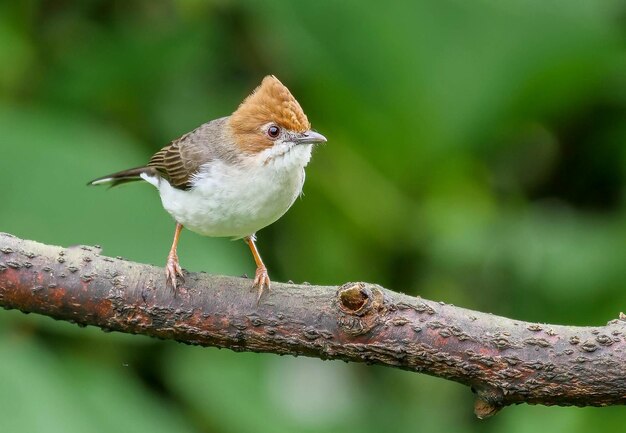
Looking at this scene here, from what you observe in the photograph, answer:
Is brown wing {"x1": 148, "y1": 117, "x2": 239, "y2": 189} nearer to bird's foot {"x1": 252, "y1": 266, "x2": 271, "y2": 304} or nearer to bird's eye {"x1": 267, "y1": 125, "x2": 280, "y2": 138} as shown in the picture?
bird's eye {"x1": 267, "y1": 125, "x2": 280, "y2": 138}

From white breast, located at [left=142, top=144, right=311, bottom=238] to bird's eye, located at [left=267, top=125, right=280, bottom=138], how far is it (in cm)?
7

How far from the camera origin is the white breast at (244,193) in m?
4.04

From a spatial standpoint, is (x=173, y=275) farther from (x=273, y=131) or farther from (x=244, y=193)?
(x=273, y=131)

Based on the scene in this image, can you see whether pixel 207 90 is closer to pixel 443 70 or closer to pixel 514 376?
pixel 443 70

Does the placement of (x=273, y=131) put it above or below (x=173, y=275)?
above

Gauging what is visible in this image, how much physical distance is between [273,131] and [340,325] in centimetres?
124

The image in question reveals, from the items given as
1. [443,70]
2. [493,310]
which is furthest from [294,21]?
[493,310]

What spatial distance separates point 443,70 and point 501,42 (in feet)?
1.19

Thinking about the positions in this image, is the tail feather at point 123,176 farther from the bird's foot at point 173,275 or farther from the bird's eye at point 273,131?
the bird's foot at point 173,275

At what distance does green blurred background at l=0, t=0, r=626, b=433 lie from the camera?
505 centimetres

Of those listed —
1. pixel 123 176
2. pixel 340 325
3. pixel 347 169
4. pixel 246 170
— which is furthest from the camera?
pixel 347 169

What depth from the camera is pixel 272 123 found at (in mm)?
4230

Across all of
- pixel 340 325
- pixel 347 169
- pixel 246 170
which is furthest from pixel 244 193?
pixel 347 169

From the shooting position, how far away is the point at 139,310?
346 centimetres
